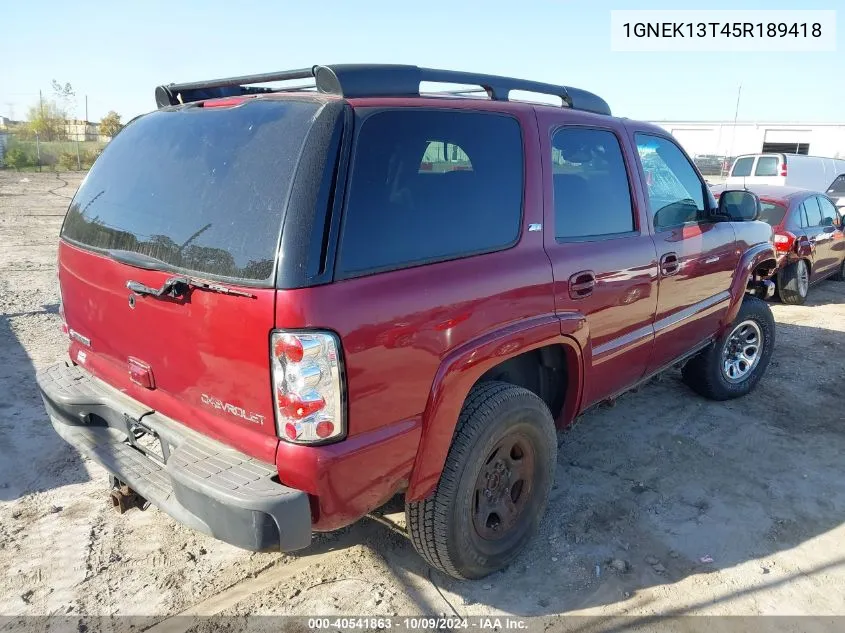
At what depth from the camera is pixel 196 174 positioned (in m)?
2.24

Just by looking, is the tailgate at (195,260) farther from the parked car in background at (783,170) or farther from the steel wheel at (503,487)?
the parked car in background at (783,170)

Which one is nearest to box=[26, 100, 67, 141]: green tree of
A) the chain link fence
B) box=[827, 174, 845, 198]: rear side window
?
the chain link fence

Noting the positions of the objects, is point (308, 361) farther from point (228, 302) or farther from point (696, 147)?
point (696, 147)

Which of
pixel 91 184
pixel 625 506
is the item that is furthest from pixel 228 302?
pixel 625 506

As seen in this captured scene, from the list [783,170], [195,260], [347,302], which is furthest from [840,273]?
[195,260]

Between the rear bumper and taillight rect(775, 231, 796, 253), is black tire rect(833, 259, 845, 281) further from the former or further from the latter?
the rear bumper

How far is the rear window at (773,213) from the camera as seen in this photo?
25.7 ft

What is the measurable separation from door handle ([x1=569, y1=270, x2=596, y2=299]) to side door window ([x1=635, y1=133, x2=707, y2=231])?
2.70 ft

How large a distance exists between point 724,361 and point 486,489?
113 inches

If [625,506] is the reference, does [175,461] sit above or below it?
above

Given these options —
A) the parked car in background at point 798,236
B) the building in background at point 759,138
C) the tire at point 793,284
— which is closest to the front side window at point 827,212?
the parked car in background at point 798,236

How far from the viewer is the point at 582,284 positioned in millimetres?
2836

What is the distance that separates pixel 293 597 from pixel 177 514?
73 centimetres

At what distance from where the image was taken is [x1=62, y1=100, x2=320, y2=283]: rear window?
6.45ft
